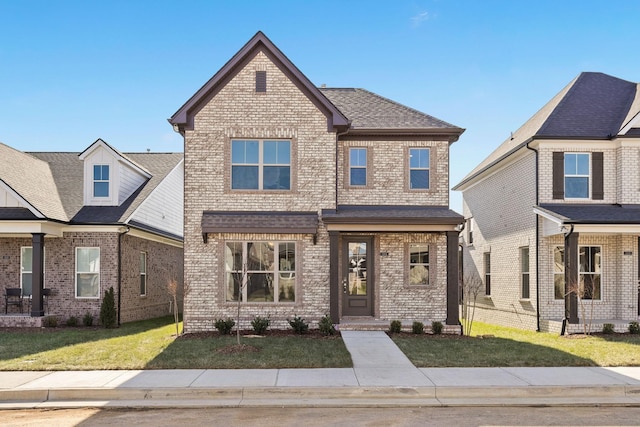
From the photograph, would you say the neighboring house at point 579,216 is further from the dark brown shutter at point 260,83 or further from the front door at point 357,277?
the dark brown shutter at point 260,83

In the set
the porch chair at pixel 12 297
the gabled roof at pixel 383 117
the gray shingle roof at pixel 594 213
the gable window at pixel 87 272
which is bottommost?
the porch chair at pixel 12 297

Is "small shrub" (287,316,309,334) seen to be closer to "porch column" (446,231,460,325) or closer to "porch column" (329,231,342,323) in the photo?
"porch column" (329,231,342,323)

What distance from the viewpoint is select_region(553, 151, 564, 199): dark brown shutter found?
17.6 metres

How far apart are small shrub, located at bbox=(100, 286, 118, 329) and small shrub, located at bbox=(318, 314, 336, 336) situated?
7111 mm

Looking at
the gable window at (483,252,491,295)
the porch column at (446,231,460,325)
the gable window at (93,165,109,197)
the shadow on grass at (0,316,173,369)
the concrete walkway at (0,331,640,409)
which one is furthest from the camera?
the gable window at (483,252,491,295)

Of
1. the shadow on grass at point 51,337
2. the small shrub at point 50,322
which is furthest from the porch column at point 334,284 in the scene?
the small shrub at point 50,322

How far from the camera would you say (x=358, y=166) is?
16.8 meters

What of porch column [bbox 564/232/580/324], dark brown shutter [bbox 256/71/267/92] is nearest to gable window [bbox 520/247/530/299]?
porch column [bbox 564/232/580/324]

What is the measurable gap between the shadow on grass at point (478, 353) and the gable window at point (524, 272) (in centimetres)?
439

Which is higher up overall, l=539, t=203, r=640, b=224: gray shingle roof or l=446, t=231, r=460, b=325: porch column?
l=539, t=203, r=640, b=224: gray shingle roof

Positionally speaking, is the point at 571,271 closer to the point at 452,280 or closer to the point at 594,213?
the point at 594,213

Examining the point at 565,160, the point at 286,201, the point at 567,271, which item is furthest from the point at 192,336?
the point at 565,160

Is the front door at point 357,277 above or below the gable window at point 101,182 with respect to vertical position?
below

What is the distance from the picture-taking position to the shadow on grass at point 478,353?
36.7 feet
